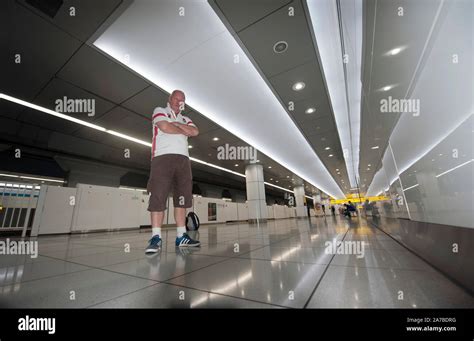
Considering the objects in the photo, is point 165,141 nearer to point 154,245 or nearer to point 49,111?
Result: point 154,245

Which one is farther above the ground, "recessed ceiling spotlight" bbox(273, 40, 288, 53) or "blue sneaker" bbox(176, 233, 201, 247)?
"recessed ceiling spotlight" bbox(273, 40, 288, 53)

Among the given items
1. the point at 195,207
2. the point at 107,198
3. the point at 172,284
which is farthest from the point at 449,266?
the point at 195,207

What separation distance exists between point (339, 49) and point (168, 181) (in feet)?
12.9

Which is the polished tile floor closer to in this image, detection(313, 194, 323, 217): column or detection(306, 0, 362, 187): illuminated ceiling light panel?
detection(306, 0, 362, 187): illuminated ceiling light panel

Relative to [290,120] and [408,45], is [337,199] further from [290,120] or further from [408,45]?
[408,45]

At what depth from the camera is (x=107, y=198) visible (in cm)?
577

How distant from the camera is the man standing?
181 cm

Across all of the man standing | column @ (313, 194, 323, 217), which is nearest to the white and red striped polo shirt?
the man standing

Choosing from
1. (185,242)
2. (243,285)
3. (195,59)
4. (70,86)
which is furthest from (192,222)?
(243,285)

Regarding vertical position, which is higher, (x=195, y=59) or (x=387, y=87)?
(x=195, y=59)

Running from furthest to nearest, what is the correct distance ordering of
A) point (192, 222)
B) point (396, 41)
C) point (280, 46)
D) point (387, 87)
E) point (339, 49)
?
point (192, 222)
point (339, 49)
point (280, 46)
point (387, 87)
point (396, 41)

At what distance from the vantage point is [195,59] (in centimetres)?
368

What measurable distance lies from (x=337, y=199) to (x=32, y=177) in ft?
119

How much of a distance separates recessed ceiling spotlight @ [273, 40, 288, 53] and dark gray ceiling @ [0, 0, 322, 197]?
628mm
